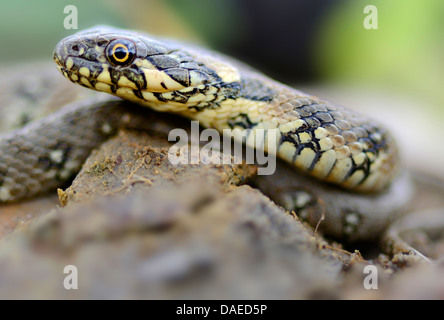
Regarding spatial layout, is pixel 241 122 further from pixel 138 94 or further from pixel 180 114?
pixel 138 94

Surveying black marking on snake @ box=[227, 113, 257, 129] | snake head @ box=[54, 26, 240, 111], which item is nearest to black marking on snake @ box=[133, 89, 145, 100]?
snake head @ box=[54, 26, 240, 111]

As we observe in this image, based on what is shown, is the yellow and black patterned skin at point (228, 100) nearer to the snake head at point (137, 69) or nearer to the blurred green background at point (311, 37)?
the snake head at point (137, 69)

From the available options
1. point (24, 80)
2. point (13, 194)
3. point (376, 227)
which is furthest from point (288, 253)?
point (24, 80)

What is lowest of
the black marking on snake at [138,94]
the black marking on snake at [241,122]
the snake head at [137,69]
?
the black marking on snake at [241,122]

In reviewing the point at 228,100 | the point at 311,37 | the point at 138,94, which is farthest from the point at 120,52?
the point at 311,37

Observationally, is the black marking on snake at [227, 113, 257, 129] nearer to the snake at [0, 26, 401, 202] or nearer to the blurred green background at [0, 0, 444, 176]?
the snake at [0, 26, 401, 202]

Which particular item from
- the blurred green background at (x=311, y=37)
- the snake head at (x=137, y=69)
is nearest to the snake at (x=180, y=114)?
the snake head at (x=137, y=69)
